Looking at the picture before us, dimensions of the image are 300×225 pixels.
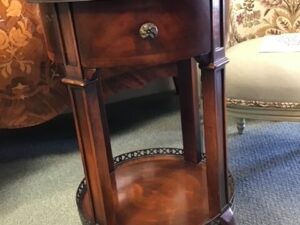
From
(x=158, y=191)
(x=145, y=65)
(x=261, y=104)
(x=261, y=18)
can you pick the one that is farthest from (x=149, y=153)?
(x=261, y=18)

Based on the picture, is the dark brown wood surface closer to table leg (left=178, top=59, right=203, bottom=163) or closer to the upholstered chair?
table leg (left=178, top=59, right=203, bottom=163)

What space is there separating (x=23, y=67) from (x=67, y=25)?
51 cm

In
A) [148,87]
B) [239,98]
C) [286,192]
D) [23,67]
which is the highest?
[23,67]

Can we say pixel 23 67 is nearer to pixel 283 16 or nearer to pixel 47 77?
pixel 47 77

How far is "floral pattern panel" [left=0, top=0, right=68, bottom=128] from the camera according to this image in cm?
103

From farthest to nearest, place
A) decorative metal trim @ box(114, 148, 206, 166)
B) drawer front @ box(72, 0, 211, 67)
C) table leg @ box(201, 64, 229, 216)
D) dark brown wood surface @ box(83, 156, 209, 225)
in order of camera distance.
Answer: decorative metal trim @ box(114, 148, 206, 166), dark brown wood surface @ box(83, 156, 209, 225), table leg @ box(201, 64, 229, 216), drawer front @ box(72, 0, 211, 67)

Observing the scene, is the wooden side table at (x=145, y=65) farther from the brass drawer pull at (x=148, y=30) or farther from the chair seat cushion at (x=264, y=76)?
the chair seat cushion at (x=264, y=76)

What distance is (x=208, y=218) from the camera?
77cm

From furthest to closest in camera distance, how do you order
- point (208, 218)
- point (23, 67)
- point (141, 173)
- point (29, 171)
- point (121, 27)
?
point (29, 171) → point (23, 67) → point (141, 173) → point (208, 218) → point (121, 27)

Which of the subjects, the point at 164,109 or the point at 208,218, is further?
the point at 164,109

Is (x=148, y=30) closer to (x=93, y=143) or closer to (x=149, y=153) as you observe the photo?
(x=93, y=143)

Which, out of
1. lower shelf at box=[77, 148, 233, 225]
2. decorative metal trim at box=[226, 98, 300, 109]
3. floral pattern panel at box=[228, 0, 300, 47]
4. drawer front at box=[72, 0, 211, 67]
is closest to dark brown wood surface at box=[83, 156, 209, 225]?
lower shelf at box=[77, 148, 233, 225]

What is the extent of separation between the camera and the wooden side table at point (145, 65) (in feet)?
1.94

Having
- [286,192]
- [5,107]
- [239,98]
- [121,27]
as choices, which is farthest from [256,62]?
[5,107]
